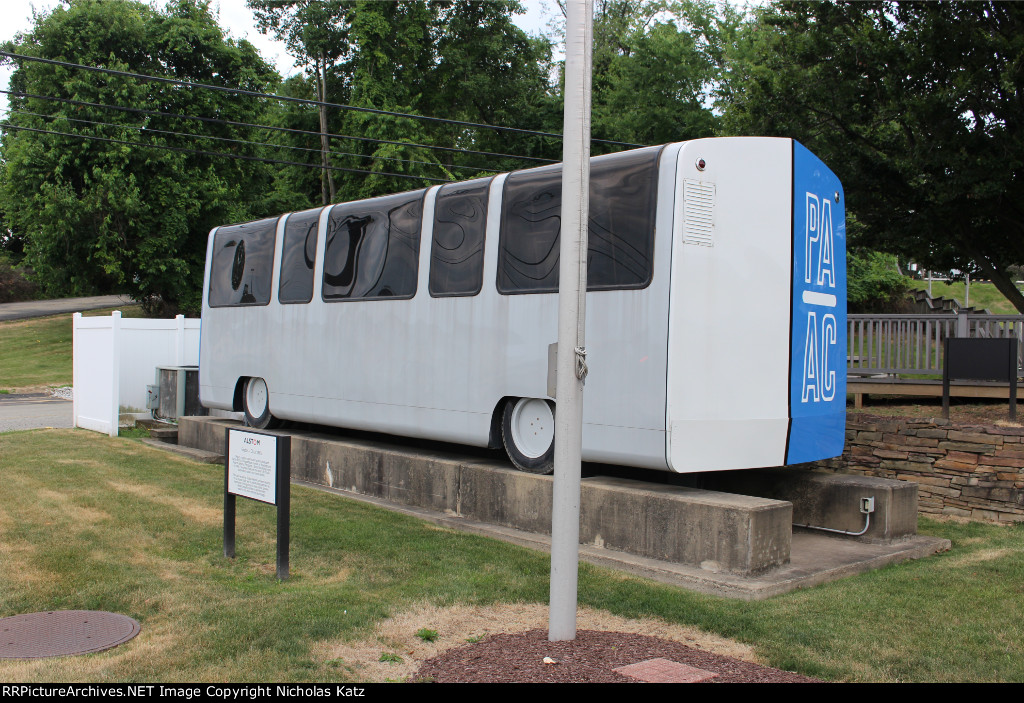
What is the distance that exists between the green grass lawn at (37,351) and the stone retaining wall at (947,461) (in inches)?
970

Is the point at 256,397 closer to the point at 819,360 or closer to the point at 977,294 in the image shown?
the point at 819,360

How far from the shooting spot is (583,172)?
542 centimetres

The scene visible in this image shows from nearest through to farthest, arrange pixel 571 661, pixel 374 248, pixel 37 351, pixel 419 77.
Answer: pixel 571 661
pixel 374 248
pixel 37 351
pixel 419 77

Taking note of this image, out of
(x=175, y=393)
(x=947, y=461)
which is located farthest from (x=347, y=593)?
(x=175, y=393)

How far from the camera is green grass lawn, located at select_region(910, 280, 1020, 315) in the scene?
34812mm

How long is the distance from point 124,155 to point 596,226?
1091 inches

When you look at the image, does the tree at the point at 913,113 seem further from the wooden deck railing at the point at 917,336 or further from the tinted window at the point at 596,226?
the tinted window at the point at 596,226

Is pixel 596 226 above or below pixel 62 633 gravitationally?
above

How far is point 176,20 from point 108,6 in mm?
2296

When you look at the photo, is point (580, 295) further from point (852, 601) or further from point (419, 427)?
point (419, 427)

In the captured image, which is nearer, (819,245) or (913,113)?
(819,245)

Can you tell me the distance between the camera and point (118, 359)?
1492cm

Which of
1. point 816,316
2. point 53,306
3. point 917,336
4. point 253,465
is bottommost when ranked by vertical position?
point 253,465

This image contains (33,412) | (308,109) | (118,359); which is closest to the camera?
(118,359)
